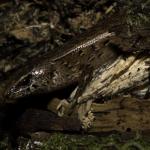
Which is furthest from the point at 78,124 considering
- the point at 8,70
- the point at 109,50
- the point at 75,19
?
the point at 75,19

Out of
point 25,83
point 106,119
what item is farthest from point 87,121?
point 25,83

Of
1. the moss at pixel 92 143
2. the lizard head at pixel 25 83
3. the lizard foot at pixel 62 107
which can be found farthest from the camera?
the lizard foot at pixel 62 107

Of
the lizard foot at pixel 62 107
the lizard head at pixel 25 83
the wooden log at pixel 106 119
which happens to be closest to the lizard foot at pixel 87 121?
the wooden log at pixel 106 119

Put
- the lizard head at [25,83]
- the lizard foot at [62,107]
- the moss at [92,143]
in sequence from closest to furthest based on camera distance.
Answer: the moss at [92,143] → the lizard head at [25,83] → the lizard foot at [62,107]

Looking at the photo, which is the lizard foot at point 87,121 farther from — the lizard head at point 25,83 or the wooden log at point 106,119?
the lizard head at point 25,83

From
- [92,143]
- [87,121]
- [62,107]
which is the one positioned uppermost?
[62,107]

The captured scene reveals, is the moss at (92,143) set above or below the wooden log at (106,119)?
below

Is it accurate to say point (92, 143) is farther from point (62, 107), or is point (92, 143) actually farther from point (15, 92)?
point (15, 92)

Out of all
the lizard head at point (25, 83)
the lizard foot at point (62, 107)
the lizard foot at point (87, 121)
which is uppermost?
the lizard head at point (25, 83)
